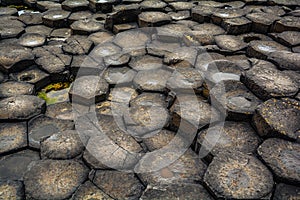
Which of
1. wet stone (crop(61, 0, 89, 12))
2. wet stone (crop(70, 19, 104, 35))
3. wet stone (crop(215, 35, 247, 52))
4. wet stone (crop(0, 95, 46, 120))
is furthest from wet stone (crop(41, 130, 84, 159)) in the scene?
wet stone (crop(61, 0, 89, 12))

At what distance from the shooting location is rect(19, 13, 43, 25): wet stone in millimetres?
3006

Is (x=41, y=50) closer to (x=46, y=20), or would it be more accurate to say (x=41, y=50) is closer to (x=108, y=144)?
(x=46, y=20)

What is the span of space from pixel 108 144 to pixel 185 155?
1.37ft

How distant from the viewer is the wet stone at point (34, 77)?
2118mm

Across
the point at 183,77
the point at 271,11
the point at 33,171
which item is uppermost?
the point at 271,11

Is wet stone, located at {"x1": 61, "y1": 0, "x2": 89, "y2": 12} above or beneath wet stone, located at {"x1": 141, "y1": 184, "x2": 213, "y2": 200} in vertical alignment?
above

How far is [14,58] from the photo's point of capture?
7.30 ft

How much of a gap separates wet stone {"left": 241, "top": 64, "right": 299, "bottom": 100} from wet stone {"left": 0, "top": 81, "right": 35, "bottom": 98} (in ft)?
4.77

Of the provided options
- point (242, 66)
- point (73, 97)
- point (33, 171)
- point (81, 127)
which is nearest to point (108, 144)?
point (81, 127)

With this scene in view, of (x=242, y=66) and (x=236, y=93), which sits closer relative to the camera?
(x=236, y=93)

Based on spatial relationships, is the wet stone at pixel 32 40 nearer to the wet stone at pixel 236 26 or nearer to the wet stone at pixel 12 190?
the wet stone at pixel 12 190

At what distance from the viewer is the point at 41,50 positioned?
2438 millimetres

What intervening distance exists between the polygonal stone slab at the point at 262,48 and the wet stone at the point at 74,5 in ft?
6.08

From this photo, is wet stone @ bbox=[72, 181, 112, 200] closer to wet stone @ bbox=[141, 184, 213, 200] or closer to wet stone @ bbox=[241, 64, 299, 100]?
wet stone @ bbox=[141, 184, 213, 200]
